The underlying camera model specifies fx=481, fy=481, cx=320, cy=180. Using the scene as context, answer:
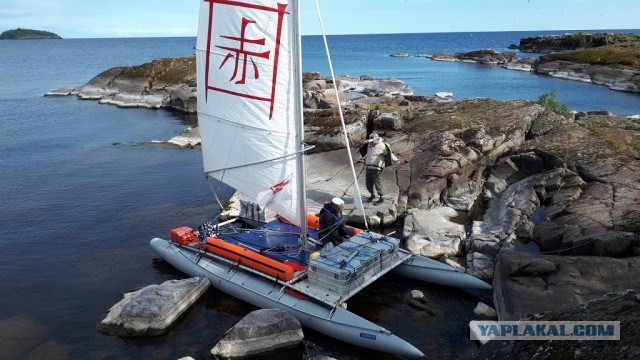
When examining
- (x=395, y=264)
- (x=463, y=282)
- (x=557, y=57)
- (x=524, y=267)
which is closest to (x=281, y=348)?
(x=395, y=264)

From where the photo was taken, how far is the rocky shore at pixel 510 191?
15.0 metres

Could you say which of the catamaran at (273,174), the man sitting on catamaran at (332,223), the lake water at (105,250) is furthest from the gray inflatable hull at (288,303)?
the man sitting on catamaran at (332,223)

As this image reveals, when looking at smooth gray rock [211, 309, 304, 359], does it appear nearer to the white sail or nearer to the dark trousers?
the white sail

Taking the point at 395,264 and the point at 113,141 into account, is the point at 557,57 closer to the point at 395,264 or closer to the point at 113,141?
the point at 113,141

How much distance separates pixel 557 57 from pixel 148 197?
89451 mm

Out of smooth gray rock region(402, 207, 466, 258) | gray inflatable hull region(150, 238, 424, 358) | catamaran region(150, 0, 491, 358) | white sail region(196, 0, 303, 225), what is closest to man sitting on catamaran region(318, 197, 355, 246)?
catamaran region(150, 0, 491, 358)

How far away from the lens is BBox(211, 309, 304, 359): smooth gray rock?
13.7 metres

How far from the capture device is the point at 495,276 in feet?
53.3

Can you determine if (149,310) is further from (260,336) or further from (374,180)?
(374,180)

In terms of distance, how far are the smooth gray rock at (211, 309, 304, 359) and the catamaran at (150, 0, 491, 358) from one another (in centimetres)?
81

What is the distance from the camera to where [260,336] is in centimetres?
1391

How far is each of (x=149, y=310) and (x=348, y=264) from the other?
655cm

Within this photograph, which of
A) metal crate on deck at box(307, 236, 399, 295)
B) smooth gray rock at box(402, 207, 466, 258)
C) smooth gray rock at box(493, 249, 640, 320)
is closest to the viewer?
smooth gray rock at box(493, 249, 640, 320)

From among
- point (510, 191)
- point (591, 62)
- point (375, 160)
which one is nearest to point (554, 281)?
point (510, 191)
